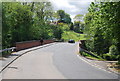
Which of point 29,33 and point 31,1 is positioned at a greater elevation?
point 31,1

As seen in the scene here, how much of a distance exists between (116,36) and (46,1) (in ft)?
151

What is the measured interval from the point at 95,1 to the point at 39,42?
96.5ft

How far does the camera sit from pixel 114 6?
616 inches

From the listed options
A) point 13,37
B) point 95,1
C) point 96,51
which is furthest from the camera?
point 96,51

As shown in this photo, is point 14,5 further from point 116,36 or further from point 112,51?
point 116,36

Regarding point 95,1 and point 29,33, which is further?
point 29,33

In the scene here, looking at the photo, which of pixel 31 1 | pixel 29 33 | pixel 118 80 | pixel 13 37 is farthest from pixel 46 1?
pixel 118 80

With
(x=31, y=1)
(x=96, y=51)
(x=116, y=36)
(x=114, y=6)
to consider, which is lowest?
(x=96, y=51)

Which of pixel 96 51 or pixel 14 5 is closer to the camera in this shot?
pixel 14 5

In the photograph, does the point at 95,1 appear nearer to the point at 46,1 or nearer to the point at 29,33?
the point at 29,33

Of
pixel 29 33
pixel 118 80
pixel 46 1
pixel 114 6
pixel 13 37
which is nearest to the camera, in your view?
pixel 118 80

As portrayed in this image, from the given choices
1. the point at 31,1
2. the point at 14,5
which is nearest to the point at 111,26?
the point at 14,5

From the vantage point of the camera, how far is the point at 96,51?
43312mm

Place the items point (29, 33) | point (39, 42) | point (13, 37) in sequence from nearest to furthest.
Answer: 1. point (13, 37)
2. point (29, 33)
3. point (39, 42)
